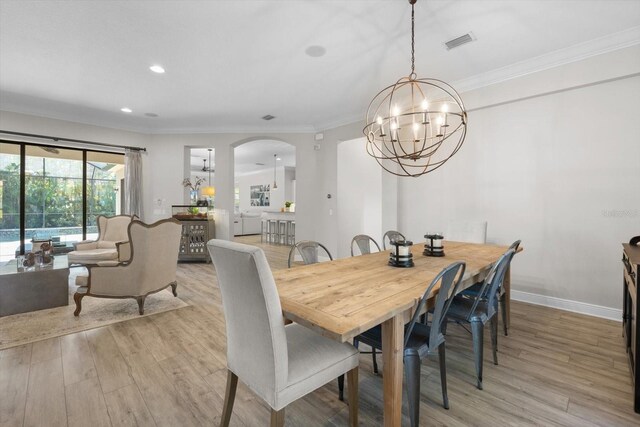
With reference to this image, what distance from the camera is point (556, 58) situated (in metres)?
3.11

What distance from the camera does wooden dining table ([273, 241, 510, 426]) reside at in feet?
3.82

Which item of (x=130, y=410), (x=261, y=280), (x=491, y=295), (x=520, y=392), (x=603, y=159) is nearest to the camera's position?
(x=261, y=280)

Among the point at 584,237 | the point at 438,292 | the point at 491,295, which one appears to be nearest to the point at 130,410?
the point at 438,292

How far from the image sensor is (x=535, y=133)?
11.1 ft

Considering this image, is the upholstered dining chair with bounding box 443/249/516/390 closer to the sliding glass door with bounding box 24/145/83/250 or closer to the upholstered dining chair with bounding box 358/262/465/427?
the upholstered dining chair with bounding box 358/262/465/427

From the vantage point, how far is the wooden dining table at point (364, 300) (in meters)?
1.17

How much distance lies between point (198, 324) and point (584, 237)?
429 centimetres

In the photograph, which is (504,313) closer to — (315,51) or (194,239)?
(315,51)

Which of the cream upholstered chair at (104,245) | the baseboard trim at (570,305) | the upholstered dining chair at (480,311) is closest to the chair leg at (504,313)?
the upholstered dining chair at (480,311)

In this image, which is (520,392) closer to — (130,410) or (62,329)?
(130,410)

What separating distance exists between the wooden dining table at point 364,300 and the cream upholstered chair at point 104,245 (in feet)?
10.2

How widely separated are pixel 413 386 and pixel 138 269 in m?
2.98

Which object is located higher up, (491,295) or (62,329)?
(491,295)

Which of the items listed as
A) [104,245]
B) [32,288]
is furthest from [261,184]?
[32,288]
